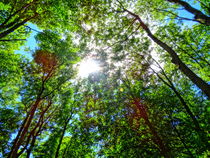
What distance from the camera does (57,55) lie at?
14.3 meters

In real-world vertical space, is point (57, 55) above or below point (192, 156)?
above

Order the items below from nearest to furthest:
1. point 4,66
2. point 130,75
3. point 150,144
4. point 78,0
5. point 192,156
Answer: point 192,156, point 78,0, point 150,144, point 4,66, point 130,75

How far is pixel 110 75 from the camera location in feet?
46.8

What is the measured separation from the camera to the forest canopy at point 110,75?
31.3 feet

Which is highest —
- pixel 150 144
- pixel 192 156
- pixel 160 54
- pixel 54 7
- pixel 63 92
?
pixel 160 54

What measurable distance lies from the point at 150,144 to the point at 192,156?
2863 millimetres

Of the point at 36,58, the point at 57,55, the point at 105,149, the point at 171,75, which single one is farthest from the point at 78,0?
the point at 171,75

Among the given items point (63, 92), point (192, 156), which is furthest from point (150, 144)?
point (63, 92)

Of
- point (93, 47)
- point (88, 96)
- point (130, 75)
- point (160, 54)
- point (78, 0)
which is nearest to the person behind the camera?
point (78, 0)

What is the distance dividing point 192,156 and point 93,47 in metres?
10.6

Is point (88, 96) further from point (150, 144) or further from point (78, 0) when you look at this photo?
point (78, 0)

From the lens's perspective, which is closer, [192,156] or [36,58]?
[192,156]

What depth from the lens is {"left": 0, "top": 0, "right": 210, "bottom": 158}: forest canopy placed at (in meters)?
9.55

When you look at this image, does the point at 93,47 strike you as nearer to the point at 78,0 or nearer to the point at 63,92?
the point at 78,0
